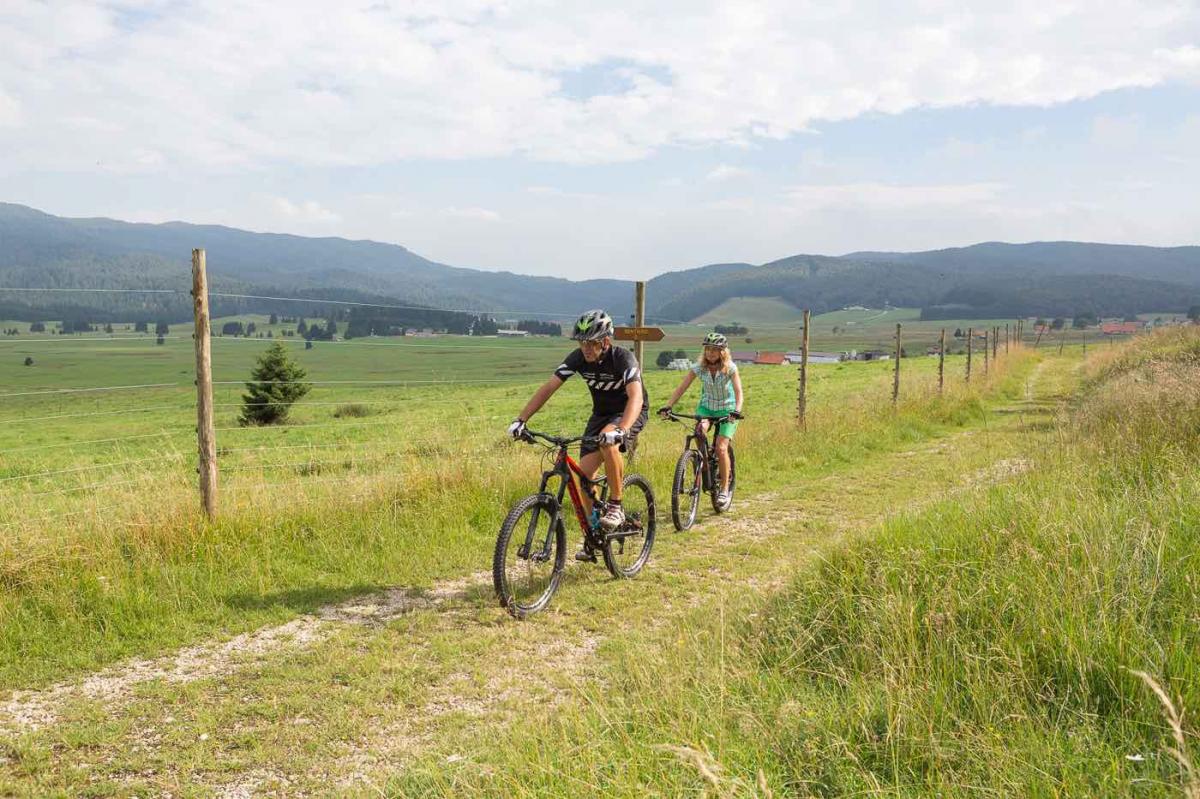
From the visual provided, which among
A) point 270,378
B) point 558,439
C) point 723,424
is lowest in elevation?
point 270,378

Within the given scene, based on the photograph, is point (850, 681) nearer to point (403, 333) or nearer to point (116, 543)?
point (116, 543)

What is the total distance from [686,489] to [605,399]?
270 cm

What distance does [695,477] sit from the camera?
372 inches

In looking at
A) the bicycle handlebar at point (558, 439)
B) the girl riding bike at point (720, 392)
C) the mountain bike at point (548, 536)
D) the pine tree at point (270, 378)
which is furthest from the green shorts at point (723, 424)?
the pine tree at point (270, 378)

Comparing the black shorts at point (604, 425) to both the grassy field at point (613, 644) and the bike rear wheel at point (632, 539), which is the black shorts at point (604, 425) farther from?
the grassy field at point (613, 644)

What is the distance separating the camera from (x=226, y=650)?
18.0 ft

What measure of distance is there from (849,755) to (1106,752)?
906mm

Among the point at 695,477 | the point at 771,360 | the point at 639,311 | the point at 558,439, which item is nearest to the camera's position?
the point at 558,439

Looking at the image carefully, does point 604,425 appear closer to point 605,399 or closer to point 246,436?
point 605,399

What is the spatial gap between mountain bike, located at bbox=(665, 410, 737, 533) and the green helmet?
285cm

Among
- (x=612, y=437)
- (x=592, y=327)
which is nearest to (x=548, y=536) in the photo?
(x=612, y=437)

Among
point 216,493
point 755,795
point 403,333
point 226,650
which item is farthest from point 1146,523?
point 403,333

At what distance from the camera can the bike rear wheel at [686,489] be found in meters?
8.95

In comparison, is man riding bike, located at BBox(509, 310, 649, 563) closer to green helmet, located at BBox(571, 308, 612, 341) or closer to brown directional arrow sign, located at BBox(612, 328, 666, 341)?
green helmet, located at BBox(571, 308, 612, 341)
